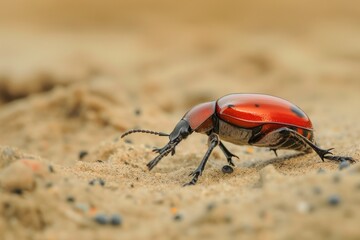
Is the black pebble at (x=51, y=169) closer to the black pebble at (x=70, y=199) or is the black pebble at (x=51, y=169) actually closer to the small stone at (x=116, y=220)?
the black pebble at (x=70, y=199)

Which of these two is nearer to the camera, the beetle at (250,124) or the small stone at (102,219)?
the small stone at (102,219)

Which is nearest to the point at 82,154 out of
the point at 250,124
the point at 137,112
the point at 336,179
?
the point at 137,112

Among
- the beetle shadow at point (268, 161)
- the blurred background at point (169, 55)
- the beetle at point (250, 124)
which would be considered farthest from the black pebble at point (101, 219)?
the blurred background at point (169, 55)

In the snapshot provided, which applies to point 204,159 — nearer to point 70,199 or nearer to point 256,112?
point 256,112

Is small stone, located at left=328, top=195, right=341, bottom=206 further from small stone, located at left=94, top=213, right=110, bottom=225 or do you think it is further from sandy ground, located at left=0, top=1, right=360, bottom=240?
small stone, located at left=94, top=213, right=110, bottom=225

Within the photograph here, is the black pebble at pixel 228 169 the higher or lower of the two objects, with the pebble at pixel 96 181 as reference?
lower

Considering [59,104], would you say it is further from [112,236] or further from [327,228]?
[327,228]
